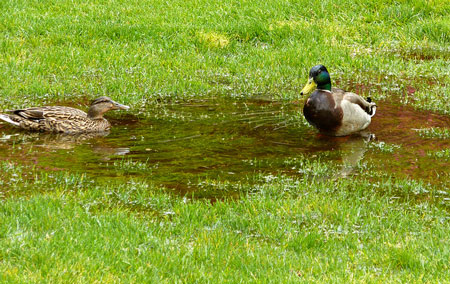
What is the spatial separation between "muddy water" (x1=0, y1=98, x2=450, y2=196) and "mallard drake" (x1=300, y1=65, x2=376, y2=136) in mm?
198

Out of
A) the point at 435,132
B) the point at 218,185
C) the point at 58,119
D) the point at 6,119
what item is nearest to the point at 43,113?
the point at 58,119

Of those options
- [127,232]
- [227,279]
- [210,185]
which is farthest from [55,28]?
[227,279]

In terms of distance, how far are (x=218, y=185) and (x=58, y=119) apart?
3.85 meters

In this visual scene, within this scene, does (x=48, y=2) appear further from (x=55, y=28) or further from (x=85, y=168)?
(x=85, y=168)

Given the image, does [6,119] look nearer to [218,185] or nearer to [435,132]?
[218,185]

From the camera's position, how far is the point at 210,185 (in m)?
8.43

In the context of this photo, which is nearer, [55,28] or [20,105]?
[20,105]

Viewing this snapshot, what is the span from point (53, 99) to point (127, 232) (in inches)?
272

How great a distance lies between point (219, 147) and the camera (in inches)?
399

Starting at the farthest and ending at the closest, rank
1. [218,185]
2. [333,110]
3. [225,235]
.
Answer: [333,110] → [218,185] → [225,235]

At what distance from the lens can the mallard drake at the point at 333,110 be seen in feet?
36.2

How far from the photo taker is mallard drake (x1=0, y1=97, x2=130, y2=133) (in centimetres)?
1107

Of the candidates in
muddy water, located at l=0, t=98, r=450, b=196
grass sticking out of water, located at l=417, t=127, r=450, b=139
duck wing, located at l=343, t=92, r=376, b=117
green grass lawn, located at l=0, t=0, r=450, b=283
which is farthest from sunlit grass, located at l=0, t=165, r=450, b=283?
duck wing, located at l=343, t=92, r=376, b=117

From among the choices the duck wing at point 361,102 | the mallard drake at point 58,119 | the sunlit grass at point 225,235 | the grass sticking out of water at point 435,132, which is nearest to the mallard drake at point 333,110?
the duck wing at point 361,102
